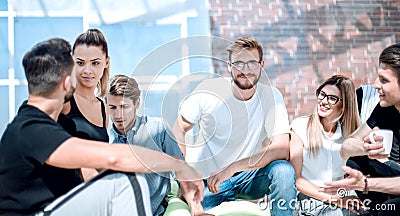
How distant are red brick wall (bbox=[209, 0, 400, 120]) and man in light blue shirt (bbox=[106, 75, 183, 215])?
1460mm

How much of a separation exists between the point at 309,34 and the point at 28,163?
293 centimetres

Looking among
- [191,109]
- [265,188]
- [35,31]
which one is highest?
[35,31]

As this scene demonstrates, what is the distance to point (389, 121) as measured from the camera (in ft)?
10.4

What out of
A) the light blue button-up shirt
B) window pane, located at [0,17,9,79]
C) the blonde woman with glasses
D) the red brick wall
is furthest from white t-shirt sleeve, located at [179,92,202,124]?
the red brick wall

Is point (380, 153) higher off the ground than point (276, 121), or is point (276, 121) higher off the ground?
point (276, 121)

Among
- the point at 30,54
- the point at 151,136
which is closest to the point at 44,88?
the point at 30,54

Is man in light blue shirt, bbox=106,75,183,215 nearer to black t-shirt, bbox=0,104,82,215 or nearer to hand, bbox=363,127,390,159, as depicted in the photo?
black t-shirt, bbox=0,104,82,215

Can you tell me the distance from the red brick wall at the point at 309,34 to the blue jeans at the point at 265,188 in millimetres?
1584

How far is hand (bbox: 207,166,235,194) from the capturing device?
9.38 ft

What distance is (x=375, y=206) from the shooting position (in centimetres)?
309

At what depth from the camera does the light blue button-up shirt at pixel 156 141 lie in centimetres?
287

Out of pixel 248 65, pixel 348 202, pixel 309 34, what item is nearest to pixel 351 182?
pixel 348 202

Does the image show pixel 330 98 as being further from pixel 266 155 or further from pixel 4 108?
pixel 4 108

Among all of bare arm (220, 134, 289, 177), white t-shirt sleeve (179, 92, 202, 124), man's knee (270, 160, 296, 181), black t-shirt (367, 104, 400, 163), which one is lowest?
man's knee (270, 160, 296, 181)
